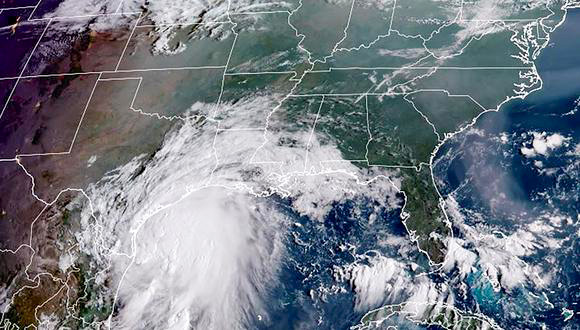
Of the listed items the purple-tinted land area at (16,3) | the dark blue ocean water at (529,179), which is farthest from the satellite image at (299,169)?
the purple-tinted land area at (16,3)

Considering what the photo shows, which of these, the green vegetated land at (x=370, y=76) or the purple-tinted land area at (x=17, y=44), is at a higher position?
the green vegetated land at (x=370, y=76)

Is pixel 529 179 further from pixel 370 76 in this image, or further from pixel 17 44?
pixel 17 44

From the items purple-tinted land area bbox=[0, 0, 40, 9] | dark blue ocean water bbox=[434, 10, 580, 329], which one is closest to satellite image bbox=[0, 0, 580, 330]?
dark blue ocean water bbox=[434, 10, 580, 329]

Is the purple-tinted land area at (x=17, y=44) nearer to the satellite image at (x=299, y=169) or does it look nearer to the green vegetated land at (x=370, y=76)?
the satellite image at (x=299, y=169)

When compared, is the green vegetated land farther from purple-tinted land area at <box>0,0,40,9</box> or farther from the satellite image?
purple-tinted land area at <box>0,0,40,9</box>

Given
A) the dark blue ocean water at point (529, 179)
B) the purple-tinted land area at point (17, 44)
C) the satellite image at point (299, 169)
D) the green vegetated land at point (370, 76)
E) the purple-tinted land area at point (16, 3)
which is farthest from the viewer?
the purple-tinted land area at point (16, 3)

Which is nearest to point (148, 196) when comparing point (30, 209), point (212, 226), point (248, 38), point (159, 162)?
point (159, 162)

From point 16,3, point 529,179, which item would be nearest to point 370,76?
point 529,179

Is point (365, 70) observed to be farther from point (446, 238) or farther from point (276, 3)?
point (446, 238)
